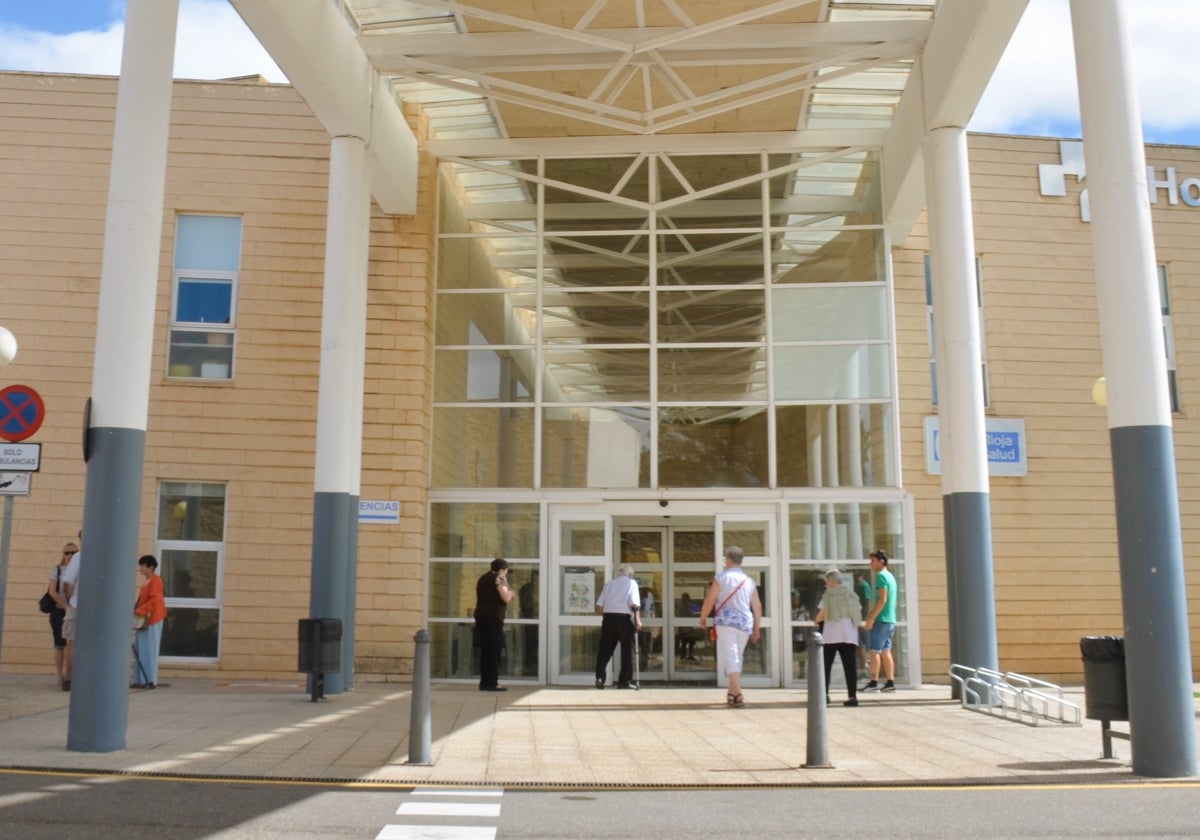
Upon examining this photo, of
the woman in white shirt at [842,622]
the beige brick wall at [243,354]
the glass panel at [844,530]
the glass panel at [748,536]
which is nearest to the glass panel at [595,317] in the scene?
the beige brick wall at [243,354]

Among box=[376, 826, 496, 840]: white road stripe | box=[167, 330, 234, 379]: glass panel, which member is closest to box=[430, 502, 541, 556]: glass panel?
box=[167, 330, 234, 379]: glass panel

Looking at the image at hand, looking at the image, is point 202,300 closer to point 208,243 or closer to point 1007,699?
point 208,243

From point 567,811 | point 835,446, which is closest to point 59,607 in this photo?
point 567,811

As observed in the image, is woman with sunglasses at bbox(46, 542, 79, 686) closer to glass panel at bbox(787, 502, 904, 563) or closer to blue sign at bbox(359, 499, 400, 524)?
blue sign at bbox(359, 499, 400, 524)

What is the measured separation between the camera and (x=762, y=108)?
15.5m

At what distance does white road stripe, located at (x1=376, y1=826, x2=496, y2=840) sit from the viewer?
5.63 m

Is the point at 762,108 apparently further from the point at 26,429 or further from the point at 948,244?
the point at 26,429

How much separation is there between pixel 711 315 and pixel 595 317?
5.21 feet

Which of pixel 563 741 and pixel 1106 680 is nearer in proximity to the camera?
pixel 1106 680

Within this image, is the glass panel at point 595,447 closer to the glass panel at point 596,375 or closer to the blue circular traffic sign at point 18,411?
the glass panel at point 596,375

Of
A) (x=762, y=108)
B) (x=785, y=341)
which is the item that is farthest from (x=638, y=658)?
(x=762, y=108)

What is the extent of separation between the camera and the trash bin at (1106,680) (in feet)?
26.2

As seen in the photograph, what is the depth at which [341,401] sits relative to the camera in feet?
42.4

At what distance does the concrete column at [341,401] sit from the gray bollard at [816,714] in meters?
6.13
